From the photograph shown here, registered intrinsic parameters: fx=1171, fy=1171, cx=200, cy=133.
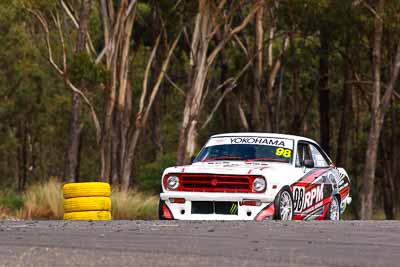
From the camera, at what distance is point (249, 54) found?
44812 mm

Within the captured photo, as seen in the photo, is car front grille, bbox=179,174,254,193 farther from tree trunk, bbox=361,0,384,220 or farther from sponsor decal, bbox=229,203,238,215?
tree trunk, bbox=361,0,384,220

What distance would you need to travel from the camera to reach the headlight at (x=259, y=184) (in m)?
16.3

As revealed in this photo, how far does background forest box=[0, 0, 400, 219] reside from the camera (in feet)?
124

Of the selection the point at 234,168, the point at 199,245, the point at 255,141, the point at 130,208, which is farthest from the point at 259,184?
the point at 130,208

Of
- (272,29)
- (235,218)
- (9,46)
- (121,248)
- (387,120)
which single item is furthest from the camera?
(9,46)

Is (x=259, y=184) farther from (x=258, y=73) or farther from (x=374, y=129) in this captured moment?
(x=258, y=73)

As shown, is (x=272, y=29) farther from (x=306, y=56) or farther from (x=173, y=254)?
(x=173, y=254)

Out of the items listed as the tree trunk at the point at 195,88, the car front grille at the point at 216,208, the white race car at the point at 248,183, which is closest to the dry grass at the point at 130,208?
the white race car at the point at 248,183

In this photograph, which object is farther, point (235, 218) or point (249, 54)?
point (249, 54)

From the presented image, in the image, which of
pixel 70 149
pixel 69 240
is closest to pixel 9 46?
pixel 70 149

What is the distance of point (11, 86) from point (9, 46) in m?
2.84

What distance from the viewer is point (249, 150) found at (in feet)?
58.7

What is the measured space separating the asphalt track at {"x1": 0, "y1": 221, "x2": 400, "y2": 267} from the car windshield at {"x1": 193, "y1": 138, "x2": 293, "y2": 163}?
3.73 meters

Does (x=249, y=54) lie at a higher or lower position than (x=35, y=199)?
higher
